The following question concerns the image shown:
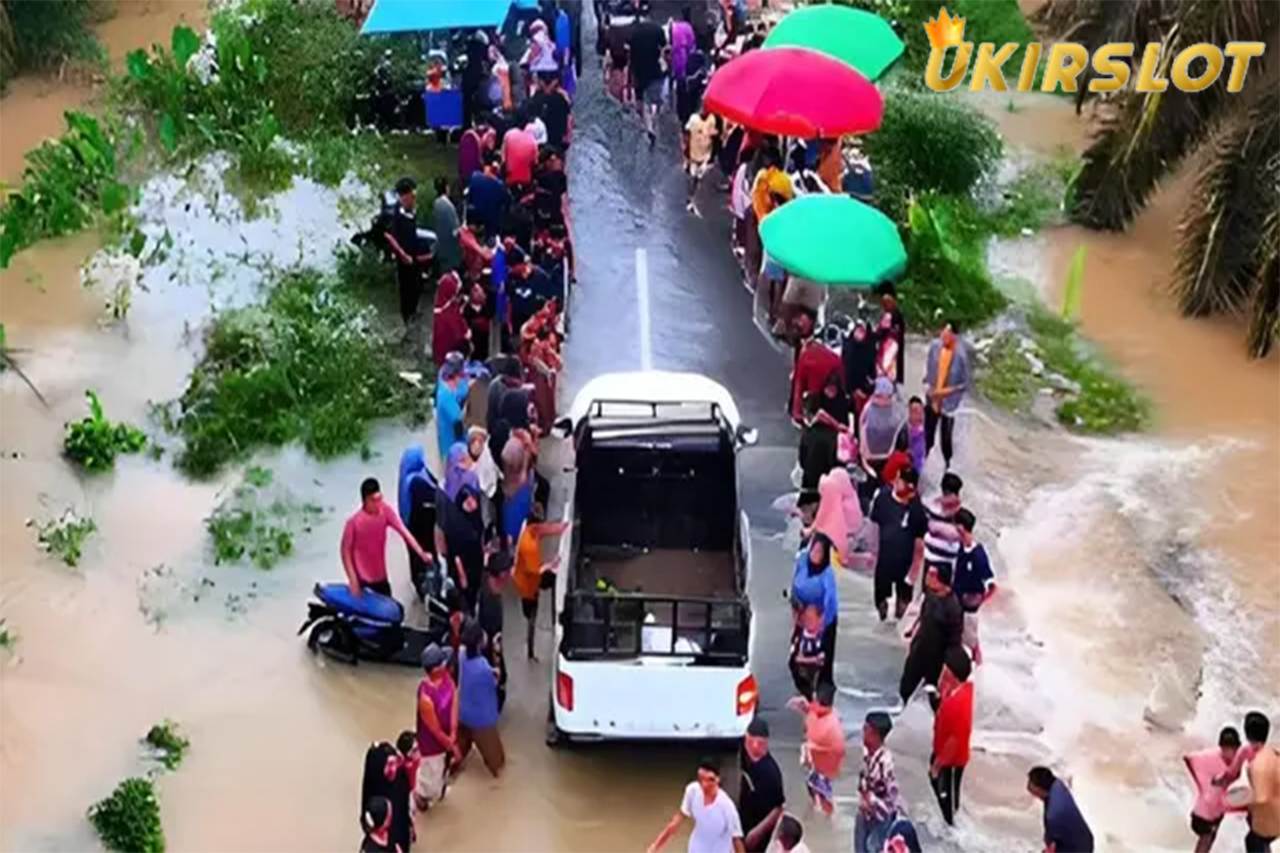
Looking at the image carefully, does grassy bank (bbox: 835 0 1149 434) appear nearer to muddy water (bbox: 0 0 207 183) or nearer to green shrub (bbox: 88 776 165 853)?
green shrub (bbox: 88 776 165 853)

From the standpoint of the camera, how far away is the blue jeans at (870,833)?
962 cm

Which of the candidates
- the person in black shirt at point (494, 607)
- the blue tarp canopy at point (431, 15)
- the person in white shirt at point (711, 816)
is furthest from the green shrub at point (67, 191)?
the person in white shirt at point (711, 816)

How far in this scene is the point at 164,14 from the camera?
80.6 ft

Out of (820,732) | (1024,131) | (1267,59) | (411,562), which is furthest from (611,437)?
(1024,131)

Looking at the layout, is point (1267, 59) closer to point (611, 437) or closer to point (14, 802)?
point (611, 437)

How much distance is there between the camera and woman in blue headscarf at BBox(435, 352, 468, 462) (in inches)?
506

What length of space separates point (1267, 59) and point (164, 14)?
14764 millimetres

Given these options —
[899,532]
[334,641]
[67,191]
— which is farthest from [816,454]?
[67,191]

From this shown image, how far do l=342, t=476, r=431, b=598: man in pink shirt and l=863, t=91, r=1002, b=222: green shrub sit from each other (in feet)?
29.1

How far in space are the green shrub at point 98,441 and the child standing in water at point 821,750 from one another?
6.48 meters

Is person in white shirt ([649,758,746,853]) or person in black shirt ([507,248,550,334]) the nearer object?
person in white shirt ([649,758,746,853])

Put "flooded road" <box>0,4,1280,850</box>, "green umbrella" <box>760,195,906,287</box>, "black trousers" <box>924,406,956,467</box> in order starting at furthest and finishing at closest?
"green umbrella" <box>760,195,906,287</box> → "black trousers" <box>924,406,956,467</box> → "flooded road" <box>0,4,1280,850</box>

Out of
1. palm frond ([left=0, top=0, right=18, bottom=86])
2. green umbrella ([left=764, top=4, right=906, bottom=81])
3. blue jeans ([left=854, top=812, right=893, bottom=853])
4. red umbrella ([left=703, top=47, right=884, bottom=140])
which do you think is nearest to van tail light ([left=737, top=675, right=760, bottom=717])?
blue jeans ([left=854, top=812, right=893, bottom=853])

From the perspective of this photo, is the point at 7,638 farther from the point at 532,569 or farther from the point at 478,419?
the point at 532,569
